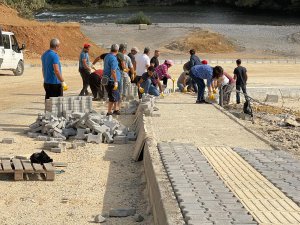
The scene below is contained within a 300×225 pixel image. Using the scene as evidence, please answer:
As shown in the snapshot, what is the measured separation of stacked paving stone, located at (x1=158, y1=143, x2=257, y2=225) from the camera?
706 cm

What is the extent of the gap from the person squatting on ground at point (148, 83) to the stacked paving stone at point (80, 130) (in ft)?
16.0

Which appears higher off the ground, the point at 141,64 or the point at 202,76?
the point at 141,64

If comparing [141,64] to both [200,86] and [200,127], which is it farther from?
[200,127]

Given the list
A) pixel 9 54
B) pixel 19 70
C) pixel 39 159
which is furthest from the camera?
pixel 19 70

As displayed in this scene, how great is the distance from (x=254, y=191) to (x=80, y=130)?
6.52 meters

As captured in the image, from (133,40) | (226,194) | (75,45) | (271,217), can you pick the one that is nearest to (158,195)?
Result: (226,194)

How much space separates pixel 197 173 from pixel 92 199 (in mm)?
1430

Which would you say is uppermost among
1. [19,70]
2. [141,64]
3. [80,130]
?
[141,64]

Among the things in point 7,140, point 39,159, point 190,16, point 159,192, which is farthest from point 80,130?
point 190,16

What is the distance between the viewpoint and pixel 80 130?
47.2ft

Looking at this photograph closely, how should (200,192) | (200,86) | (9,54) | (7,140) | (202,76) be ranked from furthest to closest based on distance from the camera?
(9,54) < (202,76) < (200,86) < (7,140) < (200,192)

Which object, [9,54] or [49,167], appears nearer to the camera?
[49,167]

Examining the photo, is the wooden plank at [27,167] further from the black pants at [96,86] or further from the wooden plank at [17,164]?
the black pants at [96,86]

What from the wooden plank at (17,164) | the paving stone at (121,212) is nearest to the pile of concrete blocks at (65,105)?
the wooden plank at (17,164)
